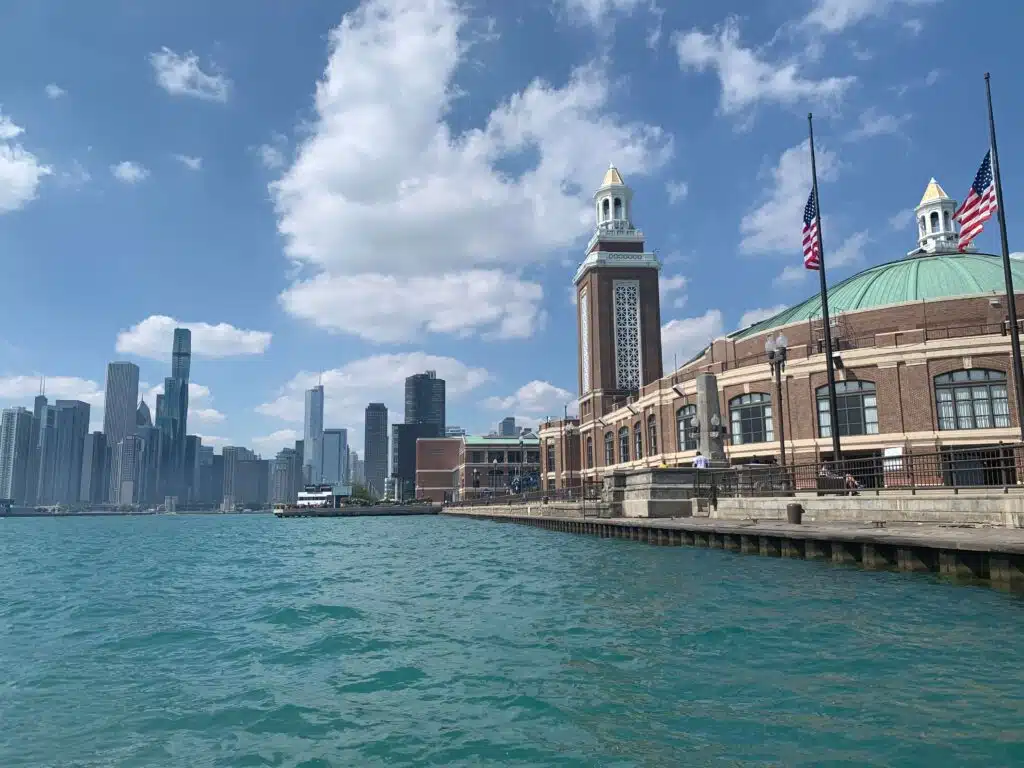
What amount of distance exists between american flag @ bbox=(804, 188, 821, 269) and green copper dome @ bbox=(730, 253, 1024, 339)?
71.7ft

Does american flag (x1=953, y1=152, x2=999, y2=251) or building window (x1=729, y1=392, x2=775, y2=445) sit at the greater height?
american flag (x1=953, y1=152, x2=999, y2=251)

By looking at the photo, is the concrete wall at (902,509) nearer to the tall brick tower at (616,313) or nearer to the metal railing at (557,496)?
the metal railing at (557,496)

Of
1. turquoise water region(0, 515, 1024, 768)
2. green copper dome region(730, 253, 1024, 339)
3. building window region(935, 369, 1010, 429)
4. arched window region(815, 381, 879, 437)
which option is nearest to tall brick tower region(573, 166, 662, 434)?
green copper dome region(730, 253, 1024, 339)

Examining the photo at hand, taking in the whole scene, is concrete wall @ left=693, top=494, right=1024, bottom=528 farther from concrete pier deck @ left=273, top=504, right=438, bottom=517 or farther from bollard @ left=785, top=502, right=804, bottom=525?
concrete pier deck @ left=273, top=504, right=438, bottom=517

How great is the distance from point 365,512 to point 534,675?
14968cm

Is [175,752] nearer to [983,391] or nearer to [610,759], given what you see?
[610,759]

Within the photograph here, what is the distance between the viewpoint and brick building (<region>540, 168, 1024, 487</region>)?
50031 mm

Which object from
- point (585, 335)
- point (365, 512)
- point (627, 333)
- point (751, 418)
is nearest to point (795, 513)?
point (751, 418)

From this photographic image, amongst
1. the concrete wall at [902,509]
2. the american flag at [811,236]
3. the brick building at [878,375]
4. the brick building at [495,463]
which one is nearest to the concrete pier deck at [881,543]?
the concrete wall at [902,509]

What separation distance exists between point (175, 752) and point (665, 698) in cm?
573

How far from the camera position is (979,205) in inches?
1142

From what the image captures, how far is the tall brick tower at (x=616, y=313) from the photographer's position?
324 ft

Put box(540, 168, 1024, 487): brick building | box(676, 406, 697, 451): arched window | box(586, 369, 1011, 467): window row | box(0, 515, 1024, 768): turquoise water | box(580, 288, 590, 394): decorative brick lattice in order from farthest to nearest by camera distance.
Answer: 1. box(580, 288, 590, 394): decorative brick lattice
2. box(676, 406, 697, 451): arched window
3. box(540, 168, 1024, 487): brick building
4. box(586, 369, 1011, 467): window row
5. box(0, 515, 1024, 768): turquoise water

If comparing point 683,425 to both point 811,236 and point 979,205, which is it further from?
point 979,205
